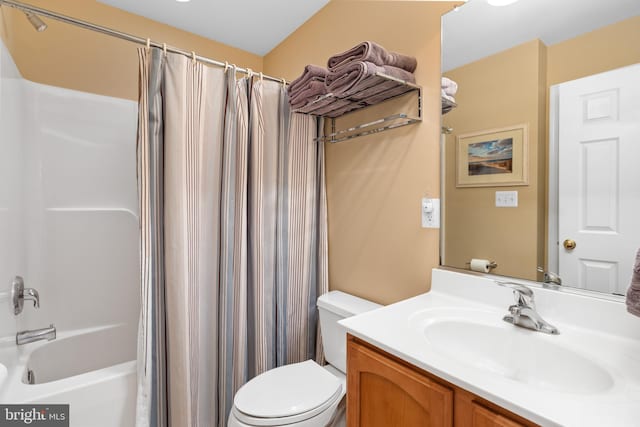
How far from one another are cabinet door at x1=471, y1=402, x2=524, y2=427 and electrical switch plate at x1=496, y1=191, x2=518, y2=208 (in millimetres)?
715

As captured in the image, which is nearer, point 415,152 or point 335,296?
point 415,152

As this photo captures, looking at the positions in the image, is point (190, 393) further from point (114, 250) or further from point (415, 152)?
point (415, 152)

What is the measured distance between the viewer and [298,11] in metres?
1.87

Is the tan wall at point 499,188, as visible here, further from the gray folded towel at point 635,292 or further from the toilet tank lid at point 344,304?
the toilet tank lid at point 344,304

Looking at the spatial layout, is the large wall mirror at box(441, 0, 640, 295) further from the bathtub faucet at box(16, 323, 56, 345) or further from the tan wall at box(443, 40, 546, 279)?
the bathtub faucet at box(16, 323, 56, 345)

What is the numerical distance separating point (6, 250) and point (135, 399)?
86cm

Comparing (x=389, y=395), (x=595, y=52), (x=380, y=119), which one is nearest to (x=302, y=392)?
(x=389, y=395)

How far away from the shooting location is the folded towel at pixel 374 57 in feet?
3.82

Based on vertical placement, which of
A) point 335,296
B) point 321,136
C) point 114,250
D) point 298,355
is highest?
point 321,136

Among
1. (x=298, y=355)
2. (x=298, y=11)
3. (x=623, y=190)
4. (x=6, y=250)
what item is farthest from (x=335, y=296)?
(x=298, y=11)

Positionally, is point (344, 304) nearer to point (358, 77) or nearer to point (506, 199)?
point (506, 199)

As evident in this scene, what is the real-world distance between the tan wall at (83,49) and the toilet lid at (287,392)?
195 cm

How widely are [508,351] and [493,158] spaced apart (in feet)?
2.22

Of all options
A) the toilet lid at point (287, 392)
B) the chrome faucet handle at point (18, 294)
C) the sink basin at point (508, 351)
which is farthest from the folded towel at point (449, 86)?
the chrome faucet handle at point (18, 294)
